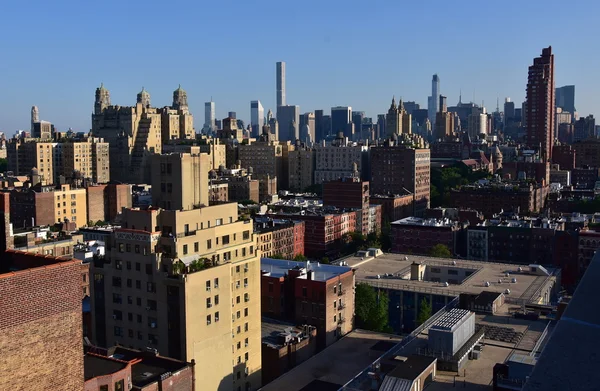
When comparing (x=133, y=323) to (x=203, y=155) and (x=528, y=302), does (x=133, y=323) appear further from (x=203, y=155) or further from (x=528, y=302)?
(x=528, y=302)

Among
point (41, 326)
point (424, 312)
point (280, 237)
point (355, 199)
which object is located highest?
point (41, 326)

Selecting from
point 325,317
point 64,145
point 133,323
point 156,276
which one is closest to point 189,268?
point 156,276

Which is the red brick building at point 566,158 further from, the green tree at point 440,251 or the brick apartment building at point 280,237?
the brick apartment building at point 280,237

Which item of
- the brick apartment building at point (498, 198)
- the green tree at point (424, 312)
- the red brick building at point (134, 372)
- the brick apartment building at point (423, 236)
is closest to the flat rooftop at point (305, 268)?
the green tree at point (424, 312)

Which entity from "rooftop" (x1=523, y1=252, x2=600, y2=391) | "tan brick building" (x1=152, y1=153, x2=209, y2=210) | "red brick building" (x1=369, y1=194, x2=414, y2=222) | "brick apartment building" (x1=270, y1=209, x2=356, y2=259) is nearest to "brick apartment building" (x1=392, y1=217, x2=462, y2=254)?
"brick apartment building" (x1=270, y1=209, x2=356, y2=259)

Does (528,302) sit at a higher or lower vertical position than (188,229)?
lower

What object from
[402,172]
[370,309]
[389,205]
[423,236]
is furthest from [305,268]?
[402,172]

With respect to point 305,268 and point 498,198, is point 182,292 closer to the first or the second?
point 305,268
